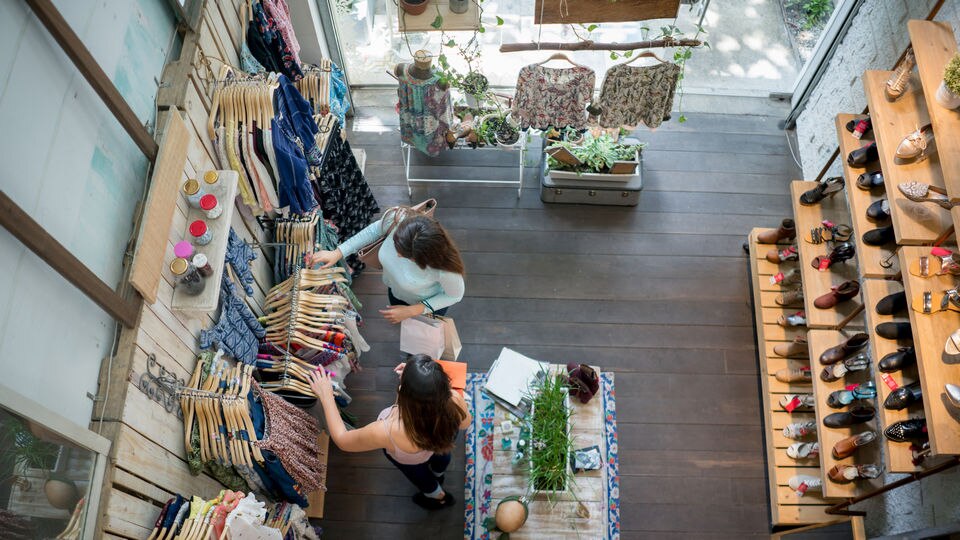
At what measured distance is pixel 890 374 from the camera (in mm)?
3502

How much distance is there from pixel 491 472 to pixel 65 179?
2.73 meters

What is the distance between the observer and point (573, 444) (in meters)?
4.09

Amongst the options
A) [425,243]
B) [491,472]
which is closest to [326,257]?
[425,243]

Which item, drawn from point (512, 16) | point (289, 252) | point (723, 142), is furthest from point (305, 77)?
point (723, 142)

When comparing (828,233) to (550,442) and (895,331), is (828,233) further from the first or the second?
(550,442)

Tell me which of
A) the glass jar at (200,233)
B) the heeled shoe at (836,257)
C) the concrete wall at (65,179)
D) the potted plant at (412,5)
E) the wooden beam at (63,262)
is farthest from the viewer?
the potted plant at (412,5)

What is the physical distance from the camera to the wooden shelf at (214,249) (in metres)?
2.97

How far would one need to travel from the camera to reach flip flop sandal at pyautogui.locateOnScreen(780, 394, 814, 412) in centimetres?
429

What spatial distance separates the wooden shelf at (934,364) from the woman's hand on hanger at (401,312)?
2427 millimetres

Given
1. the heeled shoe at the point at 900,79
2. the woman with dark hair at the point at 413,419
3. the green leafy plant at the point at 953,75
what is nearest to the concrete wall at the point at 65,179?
the woman with dark hair at the point at 413,419

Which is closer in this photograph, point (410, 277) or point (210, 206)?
point (210, 206)

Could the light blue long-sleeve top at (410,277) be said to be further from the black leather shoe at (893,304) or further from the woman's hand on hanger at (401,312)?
the black leather shoe at (893,304)

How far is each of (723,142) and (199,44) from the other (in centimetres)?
409

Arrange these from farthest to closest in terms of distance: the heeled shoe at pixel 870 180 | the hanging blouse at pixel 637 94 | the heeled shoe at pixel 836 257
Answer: the hanging blouse at pixel 637 94 < the heeled shoe at pixel 836 257 < the heeled shoe at pixel 870 180
